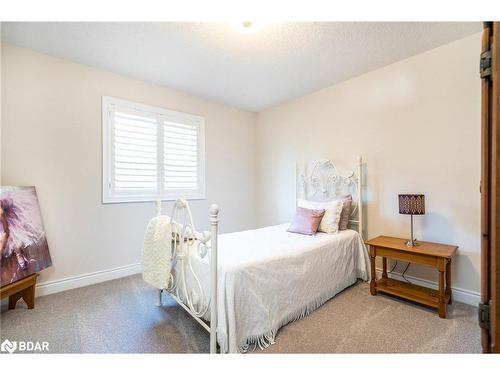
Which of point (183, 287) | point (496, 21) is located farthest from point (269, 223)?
point (496, 21)

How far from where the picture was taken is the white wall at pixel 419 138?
7.02ft

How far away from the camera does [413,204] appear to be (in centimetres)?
220

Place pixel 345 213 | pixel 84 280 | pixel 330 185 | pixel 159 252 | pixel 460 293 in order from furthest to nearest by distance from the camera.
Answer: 1. pixel 330 185
2. pixel 345 213
3. pixel 84 280
4. pixel 460 293
5. pixel 159 252

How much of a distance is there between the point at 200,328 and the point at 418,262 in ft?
6.38

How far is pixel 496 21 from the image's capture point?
0.79 meters

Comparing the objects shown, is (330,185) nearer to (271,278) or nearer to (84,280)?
(271,278)

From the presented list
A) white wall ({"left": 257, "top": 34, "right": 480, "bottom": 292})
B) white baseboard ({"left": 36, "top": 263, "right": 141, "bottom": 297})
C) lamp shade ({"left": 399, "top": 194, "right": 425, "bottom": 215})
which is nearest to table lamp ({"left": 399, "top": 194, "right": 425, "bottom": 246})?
lamp shade ({"left": 399, "top": 194, "right": 425, "bottom": 215})

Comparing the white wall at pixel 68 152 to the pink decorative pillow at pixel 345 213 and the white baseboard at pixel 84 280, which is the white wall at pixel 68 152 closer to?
the white baseboard at pixel 84 280

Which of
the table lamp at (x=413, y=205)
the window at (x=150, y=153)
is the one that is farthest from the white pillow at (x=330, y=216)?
the window at (x=150, y=153)

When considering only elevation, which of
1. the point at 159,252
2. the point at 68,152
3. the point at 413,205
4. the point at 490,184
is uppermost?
the point at 68,152

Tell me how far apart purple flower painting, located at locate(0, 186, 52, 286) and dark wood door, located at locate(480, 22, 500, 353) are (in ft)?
10.0

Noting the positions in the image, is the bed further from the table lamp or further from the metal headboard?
the table lamp

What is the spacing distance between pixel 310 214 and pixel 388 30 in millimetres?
1878

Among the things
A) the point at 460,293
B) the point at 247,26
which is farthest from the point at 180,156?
the point at 460,293
